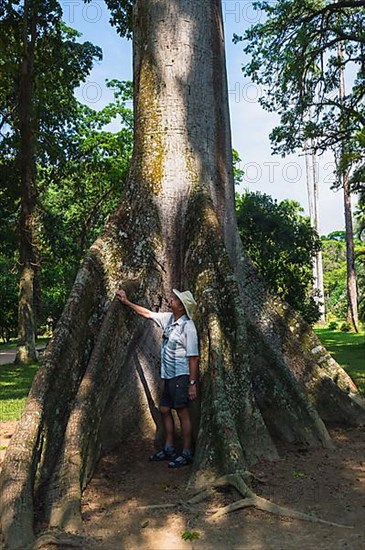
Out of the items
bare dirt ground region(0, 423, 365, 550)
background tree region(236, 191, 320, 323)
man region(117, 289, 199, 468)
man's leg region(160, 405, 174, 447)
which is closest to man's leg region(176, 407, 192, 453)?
man region(117, 289, 199, 468)

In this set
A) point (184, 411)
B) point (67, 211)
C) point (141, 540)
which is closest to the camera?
point (141, 540)

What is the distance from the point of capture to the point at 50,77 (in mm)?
20016

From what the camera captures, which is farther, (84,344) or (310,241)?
(310,241)

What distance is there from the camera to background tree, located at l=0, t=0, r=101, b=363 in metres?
18.2

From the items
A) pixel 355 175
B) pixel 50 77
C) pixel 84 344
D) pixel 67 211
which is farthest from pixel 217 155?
pixel 67 211

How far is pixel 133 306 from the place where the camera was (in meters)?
6.07

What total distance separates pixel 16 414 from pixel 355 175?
12.7 meters

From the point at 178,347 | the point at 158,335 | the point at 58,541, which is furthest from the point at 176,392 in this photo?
the point at 58,541

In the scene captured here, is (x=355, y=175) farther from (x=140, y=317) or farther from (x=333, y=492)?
(x=333, y=492)

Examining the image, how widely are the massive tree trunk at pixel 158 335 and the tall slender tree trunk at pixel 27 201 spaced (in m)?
12.3

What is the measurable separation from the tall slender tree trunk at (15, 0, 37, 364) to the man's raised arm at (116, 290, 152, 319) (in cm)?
1367

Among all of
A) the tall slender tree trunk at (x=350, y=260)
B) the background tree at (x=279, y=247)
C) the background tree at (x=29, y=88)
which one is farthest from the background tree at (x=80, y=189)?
the tall slender tree trunk at (x=350, y=260)

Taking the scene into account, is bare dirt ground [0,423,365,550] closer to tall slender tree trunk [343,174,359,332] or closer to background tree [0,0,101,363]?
background tree [0,0,101,363]

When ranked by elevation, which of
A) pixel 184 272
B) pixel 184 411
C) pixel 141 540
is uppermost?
pixel 184 272
